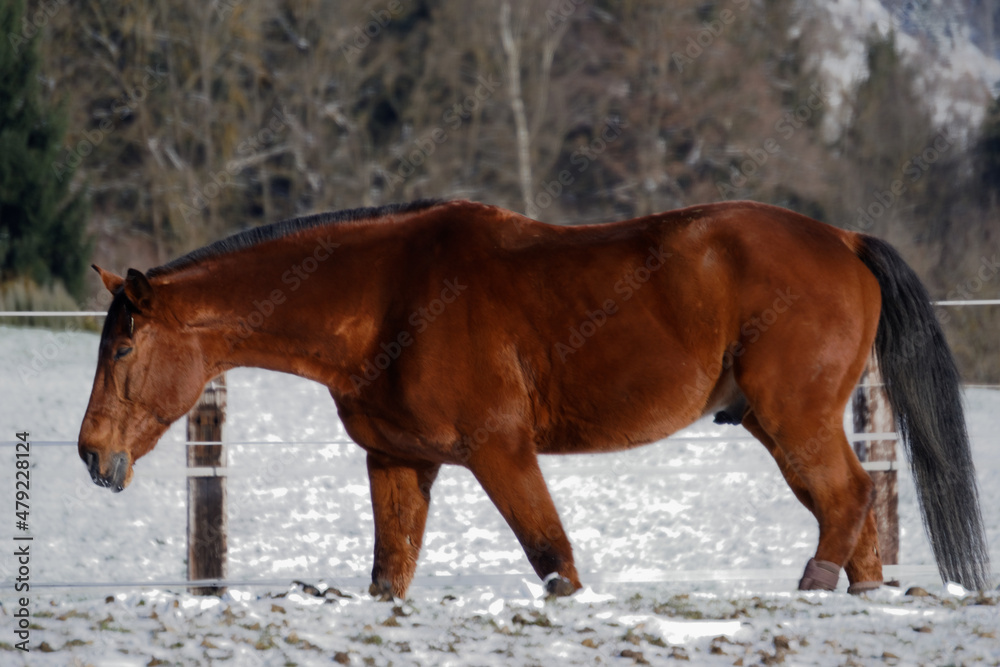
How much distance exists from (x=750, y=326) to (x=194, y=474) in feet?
9.61

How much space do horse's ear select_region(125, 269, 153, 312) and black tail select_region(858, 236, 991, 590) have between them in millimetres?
2988

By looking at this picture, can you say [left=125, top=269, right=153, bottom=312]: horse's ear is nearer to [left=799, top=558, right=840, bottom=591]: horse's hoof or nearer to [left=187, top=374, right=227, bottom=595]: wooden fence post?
[left=187, top=374, right=227, bottom=595]: wooden fence post

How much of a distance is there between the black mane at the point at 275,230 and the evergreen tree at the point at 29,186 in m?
14.0

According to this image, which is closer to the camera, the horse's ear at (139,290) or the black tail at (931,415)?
the horse's ear at (139,290)

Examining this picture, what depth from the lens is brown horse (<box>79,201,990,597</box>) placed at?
A: 4.07 meters

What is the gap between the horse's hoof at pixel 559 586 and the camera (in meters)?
4.04

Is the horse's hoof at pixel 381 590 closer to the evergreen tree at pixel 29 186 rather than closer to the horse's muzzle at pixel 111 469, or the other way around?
the horse's muzzle at pixel 111 469

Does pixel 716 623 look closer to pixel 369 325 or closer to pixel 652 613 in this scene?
pixel 652 613

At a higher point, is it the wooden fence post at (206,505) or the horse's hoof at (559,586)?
the wooden fence post at (206,505)

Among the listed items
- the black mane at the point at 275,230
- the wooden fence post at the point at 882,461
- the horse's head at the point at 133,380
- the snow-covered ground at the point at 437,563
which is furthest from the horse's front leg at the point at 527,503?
the wooden fence post at the point at 882,461

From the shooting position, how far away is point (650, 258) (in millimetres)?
4203

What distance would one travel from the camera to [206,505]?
5.40m

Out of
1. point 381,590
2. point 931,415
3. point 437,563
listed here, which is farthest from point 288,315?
point 437,563

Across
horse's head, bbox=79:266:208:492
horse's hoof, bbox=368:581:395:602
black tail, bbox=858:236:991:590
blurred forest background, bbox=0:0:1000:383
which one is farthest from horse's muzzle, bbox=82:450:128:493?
blurred forest background, bbox=0:0:1000:383
